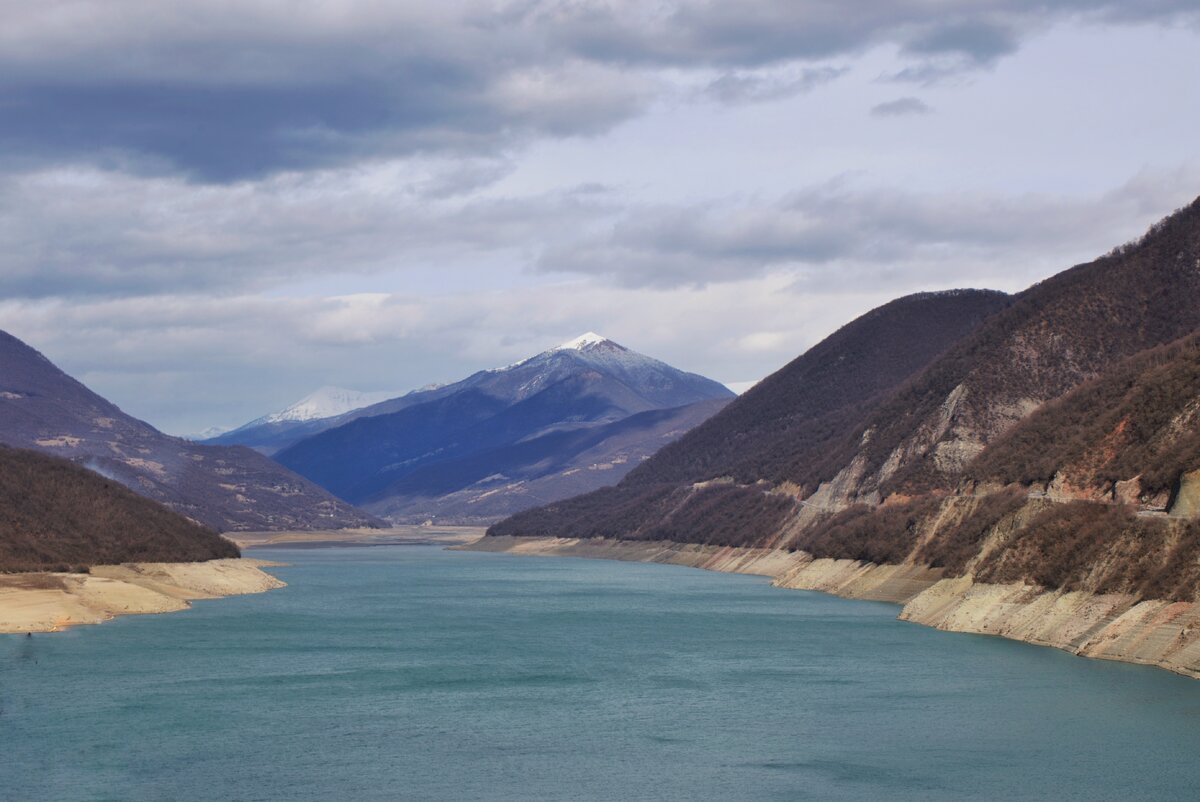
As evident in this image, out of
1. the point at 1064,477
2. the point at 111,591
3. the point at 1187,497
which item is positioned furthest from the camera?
the point at 111,591

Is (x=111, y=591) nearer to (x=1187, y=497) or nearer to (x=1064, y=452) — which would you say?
(x=1064, y=452)

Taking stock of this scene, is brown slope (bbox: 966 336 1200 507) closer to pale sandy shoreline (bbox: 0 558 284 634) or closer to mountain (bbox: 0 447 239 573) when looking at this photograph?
pale sandy shoreline (bbox: 0 558 284 634)

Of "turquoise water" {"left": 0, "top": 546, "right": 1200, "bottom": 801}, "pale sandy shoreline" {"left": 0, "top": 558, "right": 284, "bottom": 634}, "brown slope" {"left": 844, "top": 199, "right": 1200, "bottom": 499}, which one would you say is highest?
"brown slope" {"left": 844, "top": 199, "right": 1200, "bottom": 499}

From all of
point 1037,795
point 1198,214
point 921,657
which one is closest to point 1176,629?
point 921,657

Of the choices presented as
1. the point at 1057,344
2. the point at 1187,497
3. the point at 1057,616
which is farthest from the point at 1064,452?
the point at 1057,344

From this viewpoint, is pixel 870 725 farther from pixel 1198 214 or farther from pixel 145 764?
pixel 1198 214

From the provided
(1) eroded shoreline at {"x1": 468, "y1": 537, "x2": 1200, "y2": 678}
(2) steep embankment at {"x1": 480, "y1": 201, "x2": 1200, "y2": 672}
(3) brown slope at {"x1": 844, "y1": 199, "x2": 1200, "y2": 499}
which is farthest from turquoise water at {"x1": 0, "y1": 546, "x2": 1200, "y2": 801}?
(3) brown slope at {"x1": 844, "y1": 199, "x2": 1200, "y2": 499}
